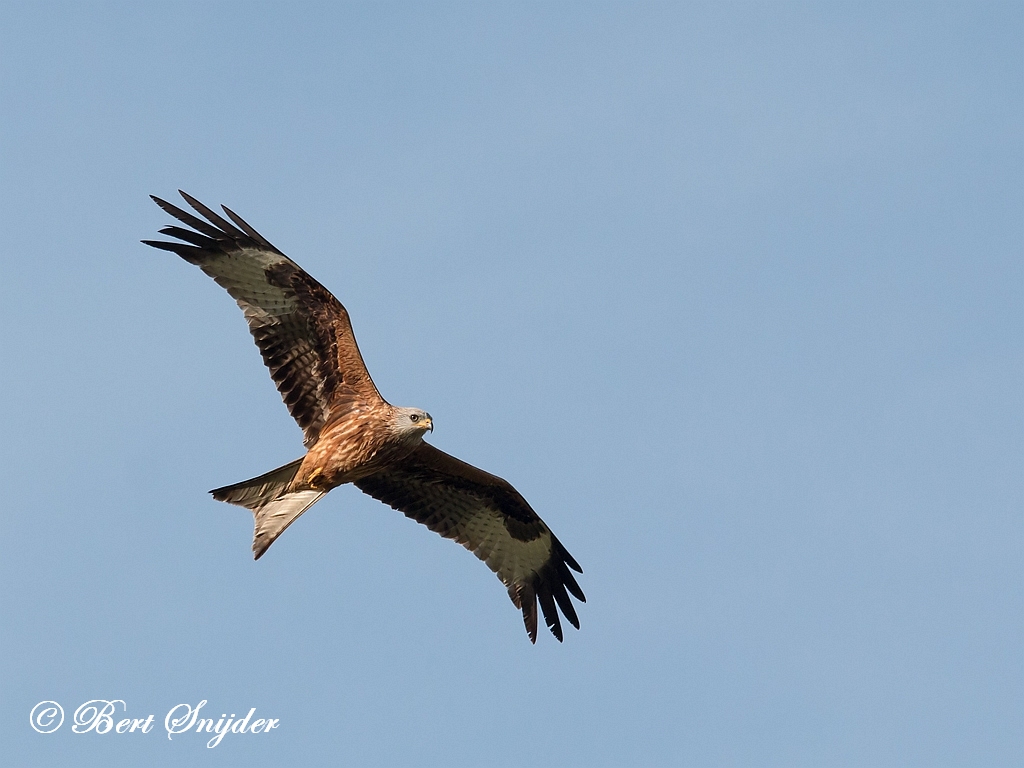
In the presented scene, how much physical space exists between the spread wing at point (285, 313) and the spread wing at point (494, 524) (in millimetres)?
1196

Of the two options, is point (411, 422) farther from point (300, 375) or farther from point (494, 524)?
point (494, 524)

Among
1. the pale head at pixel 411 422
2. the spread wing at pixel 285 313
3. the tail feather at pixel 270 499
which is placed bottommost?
the tail feather at pixel 270 499

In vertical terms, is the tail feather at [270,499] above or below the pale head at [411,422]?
below

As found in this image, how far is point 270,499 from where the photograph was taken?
14.0m

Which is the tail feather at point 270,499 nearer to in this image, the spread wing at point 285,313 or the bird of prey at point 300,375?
the bird of prey at point 300,375

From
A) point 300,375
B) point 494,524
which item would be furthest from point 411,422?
point 494,524

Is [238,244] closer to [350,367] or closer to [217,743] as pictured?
[350,367]

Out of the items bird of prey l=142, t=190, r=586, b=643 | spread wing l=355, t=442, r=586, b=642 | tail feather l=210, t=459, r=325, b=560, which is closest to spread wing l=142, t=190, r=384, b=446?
bird of prey l=142, t=190, r=586, b=643

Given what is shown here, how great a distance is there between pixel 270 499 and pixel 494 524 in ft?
8.72

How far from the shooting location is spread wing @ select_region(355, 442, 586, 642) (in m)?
15.2

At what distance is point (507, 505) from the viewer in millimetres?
15438

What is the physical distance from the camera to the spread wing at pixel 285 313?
1394cm

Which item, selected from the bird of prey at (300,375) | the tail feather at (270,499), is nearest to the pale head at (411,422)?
the bird of prey at (300,375)

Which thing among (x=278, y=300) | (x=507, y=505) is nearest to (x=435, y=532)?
(x=507, y=505)
